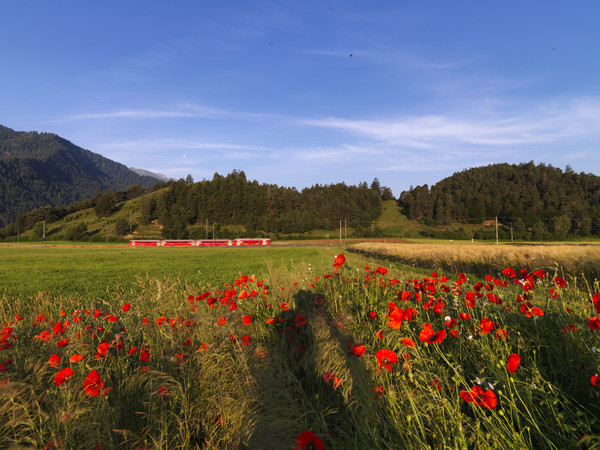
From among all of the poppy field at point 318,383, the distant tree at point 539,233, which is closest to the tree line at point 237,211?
the distant tree at point 539,233

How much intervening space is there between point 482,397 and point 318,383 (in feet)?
5.12

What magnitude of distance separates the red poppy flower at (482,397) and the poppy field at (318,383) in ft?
0.03

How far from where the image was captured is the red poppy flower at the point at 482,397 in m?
1.39

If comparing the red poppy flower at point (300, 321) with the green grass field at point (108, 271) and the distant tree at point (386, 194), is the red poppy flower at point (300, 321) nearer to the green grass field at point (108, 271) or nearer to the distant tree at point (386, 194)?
the green grass field at point (108, 271)

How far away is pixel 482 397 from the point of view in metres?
1.55

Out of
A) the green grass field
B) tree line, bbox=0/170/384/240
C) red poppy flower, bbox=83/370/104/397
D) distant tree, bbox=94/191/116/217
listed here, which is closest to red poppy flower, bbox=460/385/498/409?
red poppy flower, bbox=83/370/104/397

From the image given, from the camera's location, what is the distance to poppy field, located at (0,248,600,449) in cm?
179

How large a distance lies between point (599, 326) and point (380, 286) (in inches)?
117

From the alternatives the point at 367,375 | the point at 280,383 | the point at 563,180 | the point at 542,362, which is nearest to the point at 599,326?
the point at 542,362

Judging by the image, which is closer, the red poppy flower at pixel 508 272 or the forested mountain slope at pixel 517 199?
the red poppy flower at pixel 508 272

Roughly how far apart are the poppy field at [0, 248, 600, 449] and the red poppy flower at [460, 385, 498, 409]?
0.01m

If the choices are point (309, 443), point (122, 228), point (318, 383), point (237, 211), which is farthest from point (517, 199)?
point (122, 228)

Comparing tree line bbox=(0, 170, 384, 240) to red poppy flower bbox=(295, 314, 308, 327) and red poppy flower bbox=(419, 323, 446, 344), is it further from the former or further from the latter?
red poppy flower bbox=(419, 323, 446, 344)

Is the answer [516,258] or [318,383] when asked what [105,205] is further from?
[318,383]
